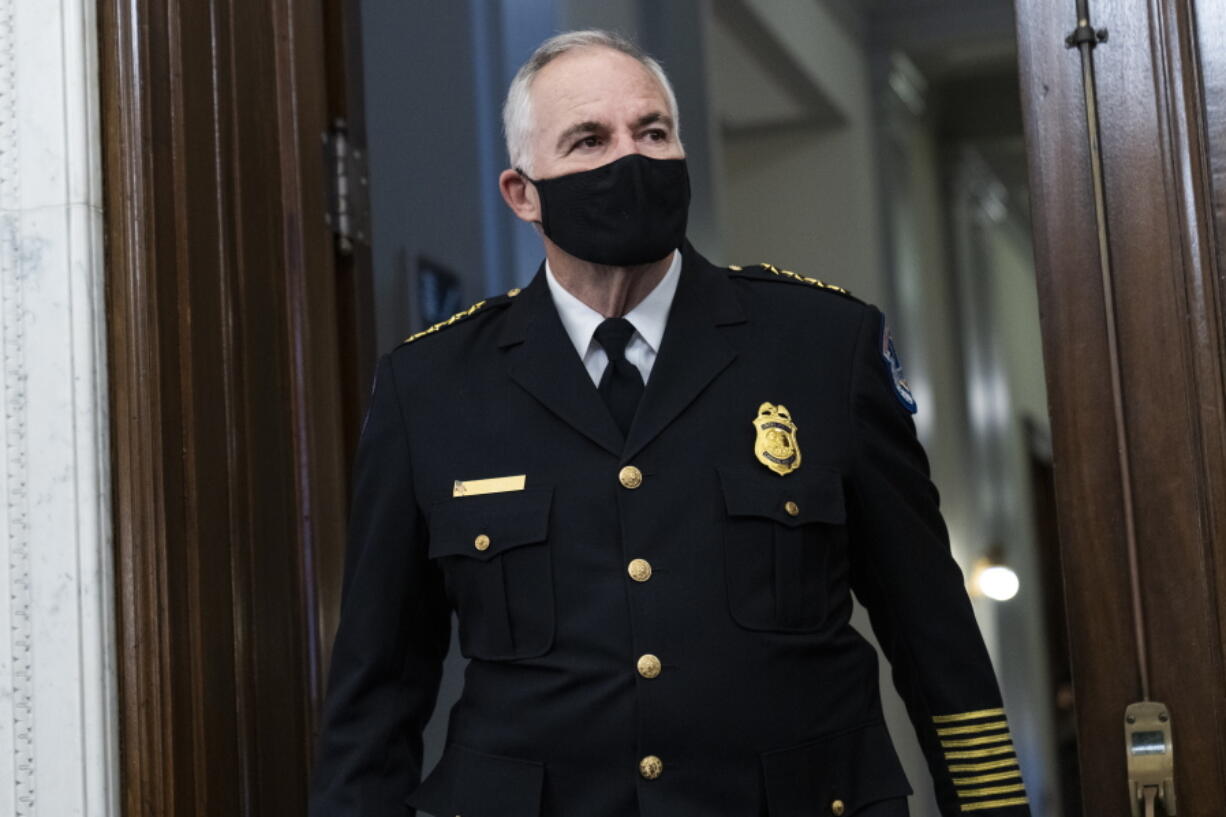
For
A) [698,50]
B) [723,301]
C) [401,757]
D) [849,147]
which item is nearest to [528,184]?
[723,301]

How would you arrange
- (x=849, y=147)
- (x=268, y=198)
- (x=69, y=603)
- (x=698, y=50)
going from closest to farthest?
1. (x=69, y=603)
2. (x=268, y=198)
3. (x=698, y=50)
4. (x=849, y=147)

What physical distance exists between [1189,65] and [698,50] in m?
1.87

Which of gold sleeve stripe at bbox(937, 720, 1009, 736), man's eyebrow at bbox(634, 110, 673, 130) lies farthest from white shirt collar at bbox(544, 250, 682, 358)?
gold sleeve stripe at bbox(937, 720, 1009, 736)

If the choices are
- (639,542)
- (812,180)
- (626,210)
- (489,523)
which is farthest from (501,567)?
(812,180)

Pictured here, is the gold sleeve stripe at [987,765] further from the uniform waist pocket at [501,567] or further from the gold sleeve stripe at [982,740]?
the uniform waist pocket at [501,567]

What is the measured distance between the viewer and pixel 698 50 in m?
3.57

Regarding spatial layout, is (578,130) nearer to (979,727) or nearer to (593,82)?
(593,82)

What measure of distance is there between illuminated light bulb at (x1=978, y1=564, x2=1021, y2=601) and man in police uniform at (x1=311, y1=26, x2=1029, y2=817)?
2.89 metres

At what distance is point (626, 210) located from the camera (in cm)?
178

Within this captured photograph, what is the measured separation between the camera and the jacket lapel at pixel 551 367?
1799 millimetres

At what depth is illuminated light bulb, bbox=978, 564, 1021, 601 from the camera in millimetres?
4633

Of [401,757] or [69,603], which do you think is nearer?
[401,757]

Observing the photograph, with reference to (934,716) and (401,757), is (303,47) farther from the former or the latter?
(934,716)

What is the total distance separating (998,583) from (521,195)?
3.10m
